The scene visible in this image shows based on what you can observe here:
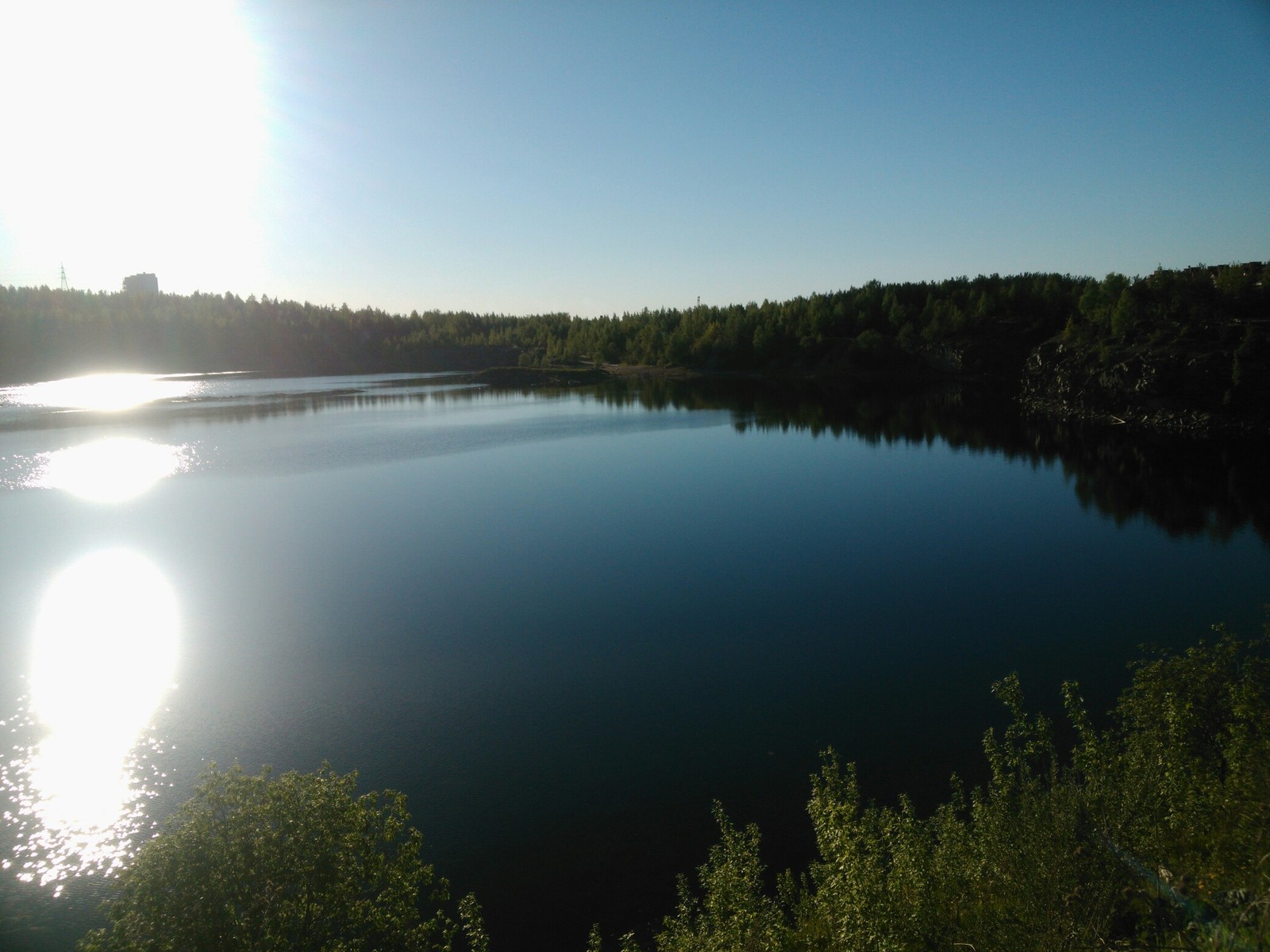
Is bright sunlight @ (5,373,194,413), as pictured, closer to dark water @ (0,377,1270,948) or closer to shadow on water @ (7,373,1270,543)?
shadow on water @ (7,373,1270,543)

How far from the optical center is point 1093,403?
53781mm

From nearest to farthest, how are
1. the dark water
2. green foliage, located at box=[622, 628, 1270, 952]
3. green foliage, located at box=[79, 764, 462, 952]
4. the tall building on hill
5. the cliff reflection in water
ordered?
green foliage, located at box=[622, 628, 1270, 952]
green foliage, located at box=[79, 764, 462, 952]
the dark water
the cliff reflection in water
the tall building on hill

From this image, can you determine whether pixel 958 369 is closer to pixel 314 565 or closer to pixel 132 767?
pixel 314 565

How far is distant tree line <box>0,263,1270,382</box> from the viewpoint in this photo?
54938 millimetres

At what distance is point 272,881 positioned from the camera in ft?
22.9

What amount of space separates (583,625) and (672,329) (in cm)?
11176

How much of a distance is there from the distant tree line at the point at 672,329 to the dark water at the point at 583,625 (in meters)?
18.9

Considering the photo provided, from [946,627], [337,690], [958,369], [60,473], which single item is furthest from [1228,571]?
[958,369]

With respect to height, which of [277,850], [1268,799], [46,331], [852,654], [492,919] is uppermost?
[46,331]

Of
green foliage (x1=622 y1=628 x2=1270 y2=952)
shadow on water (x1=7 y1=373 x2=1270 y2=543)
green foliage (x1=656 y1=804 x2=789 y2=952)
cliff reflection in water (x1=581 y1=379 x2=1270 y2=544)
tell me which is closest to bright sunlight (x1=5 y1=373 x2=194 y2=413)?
shadow on water (x1=7 y1=373 x2=1270 y2=543)

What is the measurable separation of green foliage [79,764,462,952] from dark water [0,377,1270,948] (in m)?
2.54

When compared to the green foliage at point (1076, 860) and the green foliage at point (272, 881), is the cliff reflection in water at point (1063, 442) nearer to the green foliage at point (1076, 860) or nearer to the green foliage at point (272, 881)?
the green foliage at point (1076, 860)

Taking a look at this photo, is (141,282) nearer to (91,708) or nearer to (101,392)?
(101,392)

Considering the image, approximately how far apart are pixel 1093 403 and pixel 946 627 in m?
45.1
